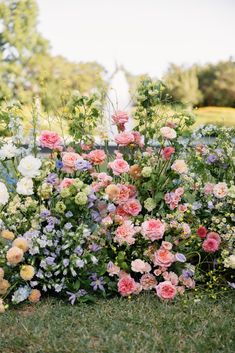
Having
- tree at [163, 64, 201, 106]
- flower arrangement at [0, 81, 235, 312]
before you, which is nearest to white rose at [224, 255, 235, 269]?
flower arrangement at [0, 81, 235, 312]

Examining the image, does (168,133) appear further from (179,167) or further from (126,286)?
(126,286)

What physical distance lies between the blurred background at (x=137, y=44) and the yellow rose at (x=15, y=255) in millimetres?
17033

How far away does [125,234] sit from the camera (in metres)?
3.17

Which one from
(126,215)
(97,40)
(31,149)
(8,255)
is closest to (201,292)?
(126,215)

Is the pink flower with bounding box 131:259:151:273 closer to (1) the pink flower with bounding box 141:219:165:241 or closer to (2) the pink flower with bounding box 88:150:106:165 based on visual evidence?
(1) the pink flower with bounding box 141:219:165:241

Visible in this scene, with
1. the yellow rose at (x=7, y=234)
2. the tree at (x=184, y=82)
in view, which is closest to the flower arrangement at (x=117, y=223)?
the yellow rose at (x=7, y=234)

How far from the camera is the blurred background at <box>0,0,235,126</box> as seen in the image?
65.2 ft

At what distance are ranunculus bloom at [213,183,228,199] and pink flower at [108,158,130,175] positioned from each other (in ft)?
1.83

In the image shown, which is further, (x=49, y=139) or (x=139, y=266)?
(x=49, y=139)

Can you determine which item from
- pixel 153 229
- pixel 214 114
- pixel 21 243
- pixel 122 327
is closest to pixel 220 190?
pixel 153 229

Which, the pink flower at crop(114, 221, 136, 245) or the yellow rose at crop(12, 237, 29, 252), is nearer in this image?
the yellow rose at crop(12, 237, 29, 252)

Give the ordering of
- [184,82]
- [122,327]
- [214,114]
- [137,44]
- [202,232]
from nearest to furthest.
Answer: [122,327] < [202,232] < [137,44] < [214,114] < [184,82]

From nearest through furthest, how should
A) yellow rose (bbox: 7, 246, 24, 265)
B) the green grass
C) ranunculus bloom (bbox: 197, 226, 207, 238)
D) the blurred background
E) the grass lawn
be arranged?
the grass lawn < yellow rose (bbox: 7, 246, 24, 265) < ranunculus bloom (bbox: 197, 226, 207, 238) < the blurred background < the green grass

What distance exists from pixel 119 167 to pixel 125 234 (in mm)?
390
